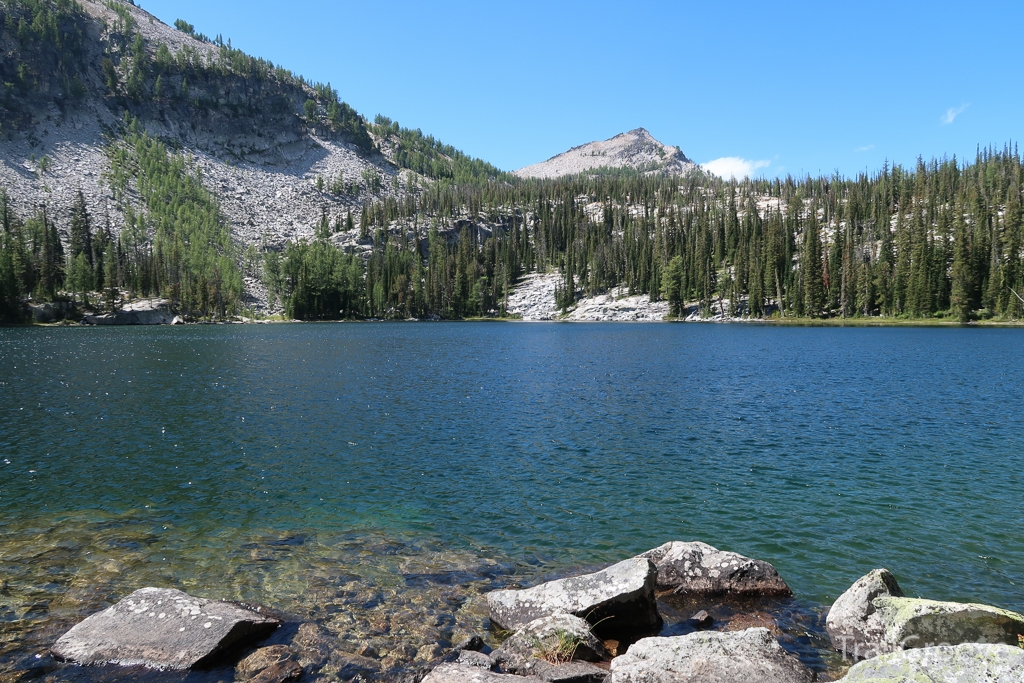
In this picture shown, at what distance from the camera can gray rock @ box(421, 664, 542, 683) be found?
30.4 feet

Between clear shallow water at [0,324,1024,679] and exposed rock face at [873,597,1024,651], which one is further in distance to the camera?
clear shallow water at [0,324,1024,679]

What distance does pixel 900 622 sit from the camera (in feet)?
35.3

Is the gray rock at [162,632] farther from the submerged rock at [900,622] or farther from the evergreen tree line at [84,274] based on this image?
the evergreen tree line at [84,274]

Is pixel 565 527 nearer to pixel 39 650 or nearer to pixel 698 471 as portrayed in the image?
pixel 698 471

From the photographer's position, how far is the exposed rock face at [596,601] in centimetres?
1211

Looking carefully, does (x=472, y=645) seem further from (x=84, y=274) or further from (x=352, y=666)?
(x=84, y=274)

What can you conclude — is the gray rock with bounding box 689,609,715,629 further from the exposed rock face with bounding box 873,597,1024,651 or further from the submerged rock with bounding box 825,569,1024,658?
the exposed rock face with bounding box 873,597,1024,651

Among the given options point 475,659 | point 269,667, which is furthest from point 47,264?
point 475,659

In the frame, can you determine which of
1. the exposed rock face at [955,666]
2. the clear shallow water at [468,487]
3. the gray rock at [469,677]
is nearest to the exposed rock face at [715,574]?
the clear shallow water at [468,487]

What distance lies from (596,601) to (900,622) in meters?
5.54

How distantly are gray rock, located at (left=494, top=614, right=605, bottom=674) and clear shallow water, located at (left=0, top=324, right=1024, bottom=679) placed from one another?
6.36ft

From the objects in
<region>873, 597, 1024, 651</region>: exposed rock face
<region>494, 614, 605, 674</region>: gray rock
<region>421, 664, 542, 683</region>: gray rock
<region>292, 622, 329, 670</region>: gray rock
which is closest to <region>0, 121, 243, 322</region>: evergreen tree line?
<region>292, 622, 329, 670</region>: gray rock

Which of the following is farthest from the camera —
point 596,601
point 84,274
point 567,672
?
point 84,274

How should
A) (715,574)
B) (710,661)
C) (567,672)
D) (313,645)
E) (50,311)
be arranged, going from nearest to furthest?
1. (710,661)
2. (567,672)
3. (313,645)
4. (715,574)
5. (50,311)
